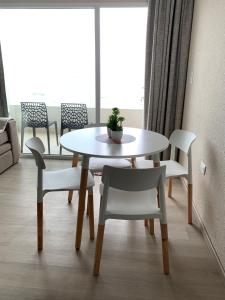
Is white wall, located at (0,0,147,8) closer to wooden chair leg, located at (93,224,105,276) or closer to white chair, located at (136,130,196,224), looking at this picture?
white chair, located at (136,130,196,224)

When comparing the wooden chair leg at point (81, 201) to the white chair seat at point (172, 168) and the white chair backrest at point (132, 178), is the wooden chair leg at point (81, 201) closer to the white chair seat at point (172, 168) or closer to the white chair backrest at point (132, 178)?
the white chair backrest at point (132, 178)

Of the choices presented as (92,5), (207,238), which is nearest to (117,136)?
(207,238)

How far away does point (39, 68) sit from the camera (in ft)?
12.1

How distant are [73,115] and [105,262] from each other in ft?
7.62

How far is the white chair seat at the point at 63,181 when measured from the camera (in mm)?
1895

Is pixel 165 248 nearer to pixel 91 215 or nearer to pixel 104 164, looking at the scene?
pixel 91 215

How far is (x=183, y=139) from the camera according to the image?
2.43 meters

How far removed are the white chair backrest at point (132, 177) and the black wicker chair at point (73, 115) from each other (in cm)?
229

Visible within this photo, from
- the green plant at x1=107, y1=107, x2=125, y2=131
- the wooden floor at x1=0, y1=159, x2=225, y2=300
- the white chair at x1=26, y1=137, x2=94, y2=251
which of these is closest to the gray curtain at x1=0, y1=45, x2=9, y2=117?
the wooden floor at x1=0, y1=159, x2=225, y2=300

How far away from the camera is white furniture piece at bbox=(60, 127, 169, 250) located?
179cm

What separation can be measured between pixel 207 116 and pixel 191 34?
1327 millimetres

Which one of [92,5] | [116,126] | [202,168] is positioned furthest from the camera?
[92,5]

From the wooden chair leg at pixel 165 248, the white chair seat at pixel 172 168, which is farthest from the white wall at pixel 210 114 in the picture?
the wooden chair leg at pixel 165 248

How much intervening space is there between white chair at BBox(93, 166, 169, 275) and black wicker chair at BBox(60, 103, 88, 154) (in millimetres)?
2038
